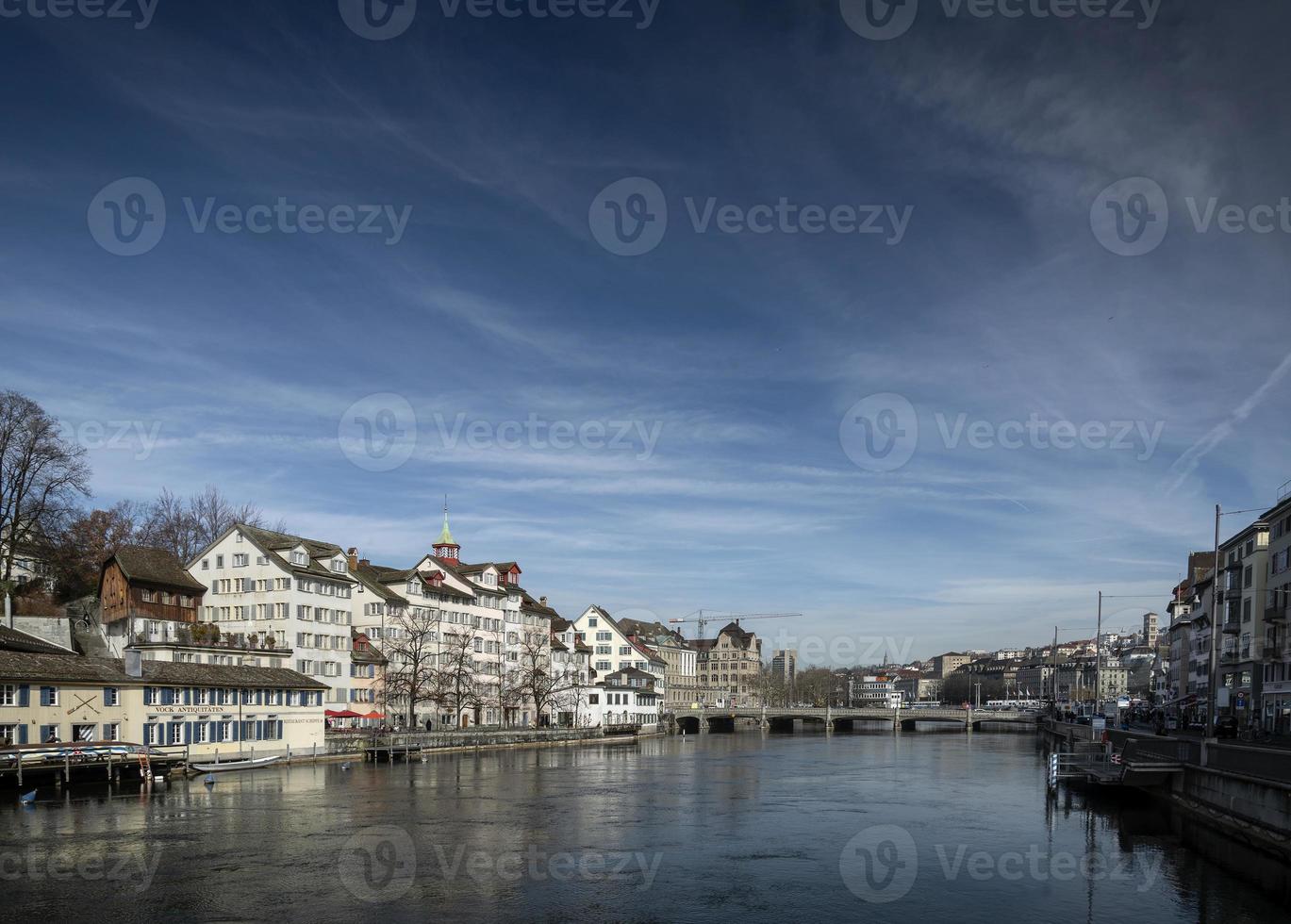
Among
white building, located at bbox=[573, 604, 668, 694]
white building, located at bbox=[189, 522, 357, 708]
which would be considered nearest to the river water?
white building, located at bbox=[189, 522, 357, 708]

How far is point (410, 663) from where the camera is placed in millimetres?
103188

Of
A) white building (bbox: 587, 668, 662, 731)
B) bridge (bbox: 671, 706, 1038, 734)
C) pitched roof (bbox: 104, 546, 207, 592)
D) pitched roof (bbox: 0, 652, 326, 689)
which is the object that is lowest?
bridge (bbox: 671, 706, 1038, 734)

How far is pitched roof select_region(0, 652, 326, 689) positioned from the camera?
5978cm

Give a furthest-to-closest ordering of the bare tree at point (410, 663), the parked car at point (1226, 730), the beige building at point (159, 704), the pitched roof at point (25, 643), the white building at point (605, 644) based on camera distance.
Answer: the white building at point (605, 644) < the bare tree at point (410, 663) < the pitched roof at point (25, 643) < the parked car at point (1226, 730) < the beige building at point (159, 704)

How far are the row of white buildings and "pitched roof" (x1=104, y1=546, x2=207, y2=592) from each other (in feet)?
0.50

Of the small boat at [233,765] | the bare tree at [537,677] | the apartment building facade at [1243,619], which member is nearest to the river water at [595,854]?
the small boat at [233,765]

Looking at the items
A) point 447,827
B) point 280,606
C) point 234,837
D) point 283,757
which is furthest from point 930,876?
point 280,606

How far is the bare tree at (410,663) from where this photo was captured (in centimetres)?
9944

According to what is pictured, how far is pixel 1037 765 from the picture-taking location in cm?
8706

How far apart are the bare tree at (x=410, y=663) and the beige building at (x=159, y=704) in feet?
52.2

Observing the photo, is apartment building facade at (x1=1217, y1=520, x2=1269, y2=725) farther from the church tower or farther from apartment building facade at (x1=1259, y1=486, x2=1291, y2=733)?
the church tower

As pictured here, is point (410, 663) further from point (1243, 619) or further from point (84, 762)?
point (1243, 619)

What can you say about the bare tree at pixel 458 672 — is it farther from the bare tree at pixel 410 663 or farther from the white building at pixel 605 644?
the white building at pixel 605 644

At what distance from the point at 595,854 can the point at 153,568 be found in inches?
2342
